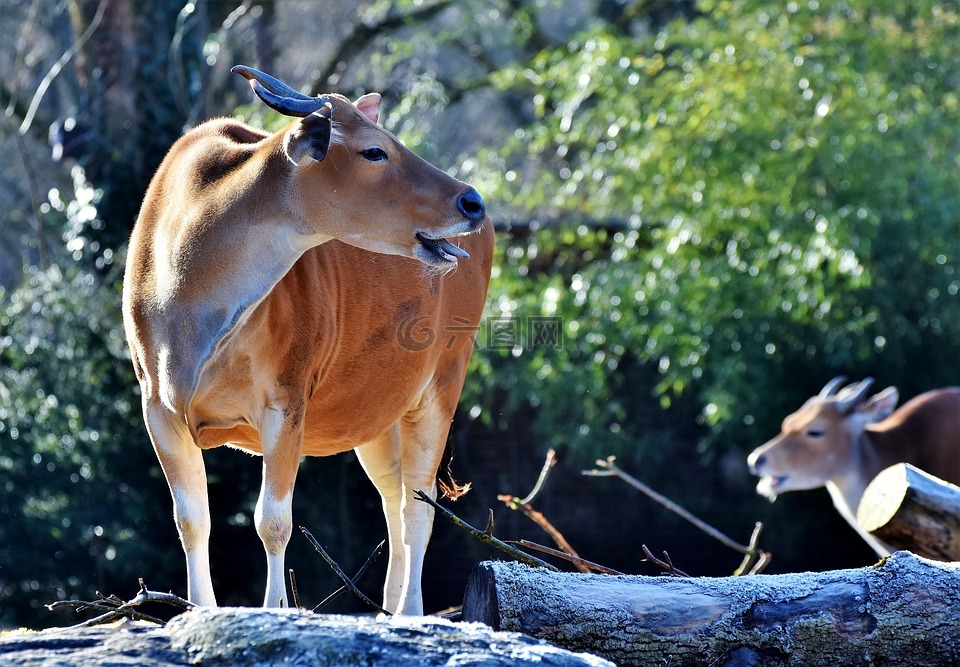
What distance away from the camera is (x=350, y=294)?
446 centimetres

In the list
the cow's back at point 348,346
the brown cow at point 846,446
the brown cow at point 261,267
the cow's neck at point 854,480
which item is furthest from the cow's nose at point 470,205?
the cow's neck at point 854,480

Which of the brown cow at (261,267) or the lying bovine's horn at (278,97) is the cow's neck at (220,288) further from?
the lying bovine's horn at (278,97)

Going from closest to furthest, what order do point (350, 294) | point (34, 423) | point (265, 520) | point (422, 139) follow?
point (265, 520) < point (350, 294) < point (34, 423) < point (422, 139)

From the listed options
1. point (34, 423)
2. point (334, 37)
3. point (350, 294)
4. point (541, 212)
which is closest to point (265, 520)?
point (350, 294)

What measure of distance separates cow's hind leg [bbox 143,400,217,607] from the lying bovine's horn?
1038 millimetres

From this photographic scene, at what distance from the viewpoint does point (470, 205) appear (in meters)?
3.80

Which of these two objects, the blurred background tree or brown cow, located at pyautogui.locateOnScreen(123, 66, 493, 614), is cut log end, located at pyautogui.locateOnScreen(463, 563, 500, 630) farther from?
the blurred background tree

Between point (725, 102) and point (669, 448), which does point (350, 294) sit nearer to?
point (725, 102)

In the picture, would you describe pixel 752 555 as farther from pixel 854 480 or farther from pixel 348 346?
pixel 854 480

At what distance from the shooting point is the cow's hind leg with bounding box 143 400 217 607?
3902mm

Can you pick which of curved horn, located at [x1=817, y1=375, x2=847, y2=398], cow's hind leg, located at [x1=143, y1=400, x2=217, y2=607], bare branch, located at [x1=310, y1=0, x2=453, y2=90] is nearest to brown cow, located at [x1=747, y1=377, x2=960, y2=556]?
curved horn, located at [x1=817, y1=375, x2=847, y2=398]

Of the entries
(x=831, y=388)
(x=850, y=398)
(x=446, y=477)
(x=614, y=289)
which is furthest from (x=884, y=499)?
(x=831, y=388)

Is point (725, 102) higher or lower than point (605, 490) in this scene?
higher

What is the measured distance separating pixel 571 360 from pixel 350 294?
19.6 feet
